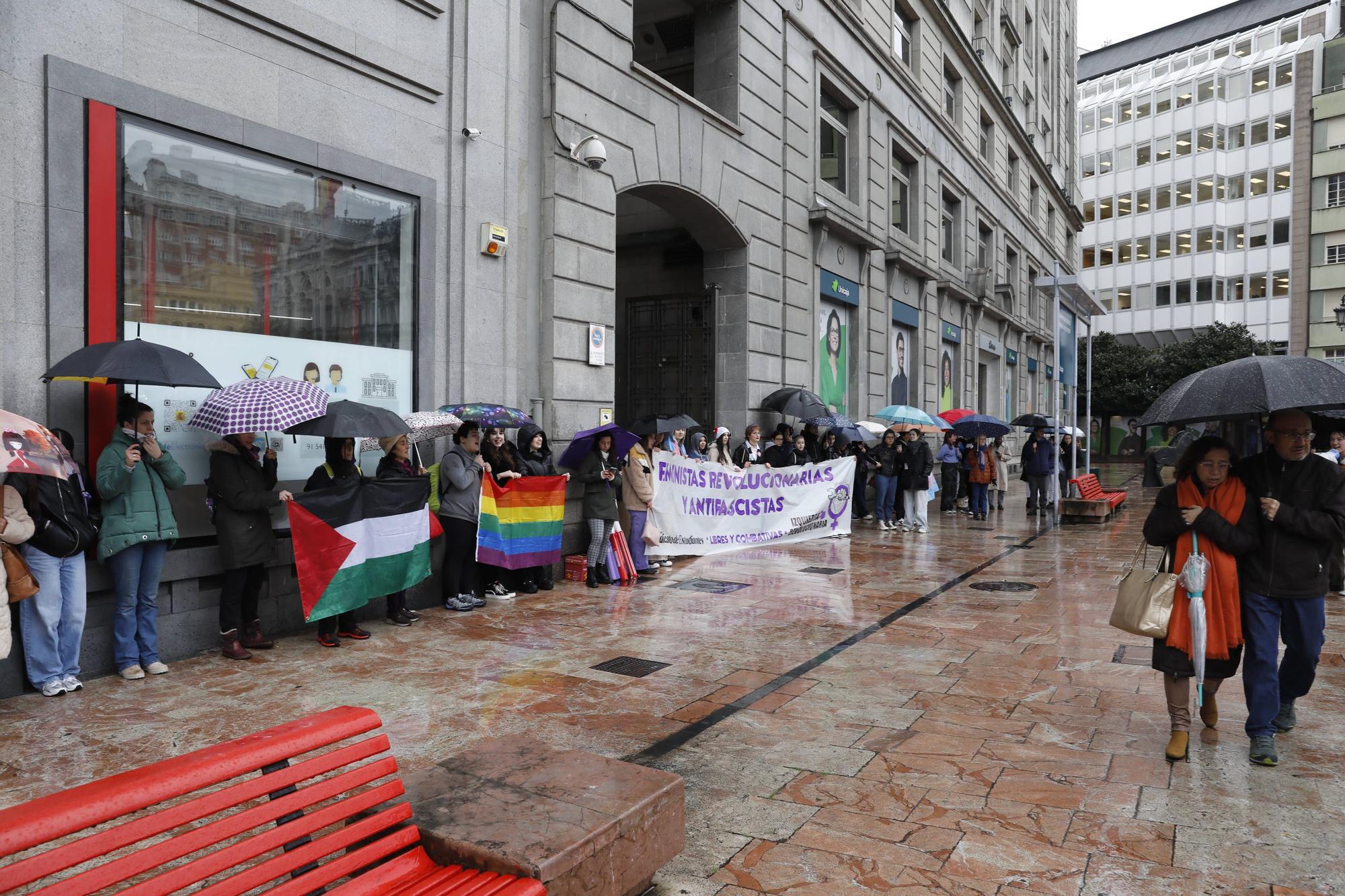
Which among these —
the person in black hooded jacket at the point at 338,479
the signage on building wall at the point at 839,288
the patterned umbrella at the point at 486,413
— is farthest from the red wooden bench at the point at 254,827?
the signage on building wall at the point at 839,288

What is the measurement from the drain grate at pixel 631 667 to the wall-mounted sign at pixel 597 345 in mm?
5457

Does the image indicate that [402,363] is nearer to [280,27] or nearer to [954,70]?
[280,27]

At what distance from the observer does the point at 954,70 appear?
26.6 metres

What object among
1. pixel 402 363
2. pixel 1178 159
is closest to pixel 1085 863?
pixel 402 363

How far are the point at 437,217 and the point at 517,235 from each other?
1.12 meters

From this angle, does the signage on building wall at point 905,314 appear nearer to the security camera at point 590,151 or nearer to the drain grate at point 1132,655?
the security camera at point 590,151

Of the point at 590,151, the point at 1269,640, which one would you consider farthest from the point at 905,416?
the point at 1269,640

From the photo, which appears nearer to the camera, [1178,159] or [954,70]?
[954,70]

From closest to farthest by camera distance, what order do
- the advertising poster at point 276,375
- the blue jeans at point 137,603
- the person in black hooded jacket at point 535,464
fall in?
the blue jeans at point 137,603 < the advertising poster at point 276,375 < the person in black hooded jacket at point 535,464

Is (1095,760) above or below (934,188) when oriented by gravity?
below

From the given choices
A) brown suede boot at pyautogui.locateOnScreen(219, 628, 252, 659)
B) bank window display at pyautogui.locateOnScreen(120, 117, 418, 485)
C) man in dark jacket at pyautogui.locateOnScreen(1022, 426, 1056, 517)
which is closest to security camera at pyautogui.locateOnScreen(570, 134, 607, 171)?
bank window display at pyautogui.locateOnScreen(120, 117, 418, 485)

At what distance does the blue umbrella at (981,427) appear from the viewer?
1941 centimetres

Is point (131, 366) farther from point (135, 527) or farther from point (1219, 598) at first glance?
→ point (1219, 598)

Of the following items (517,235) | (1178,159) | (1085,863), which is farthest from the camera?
(1178,159)
